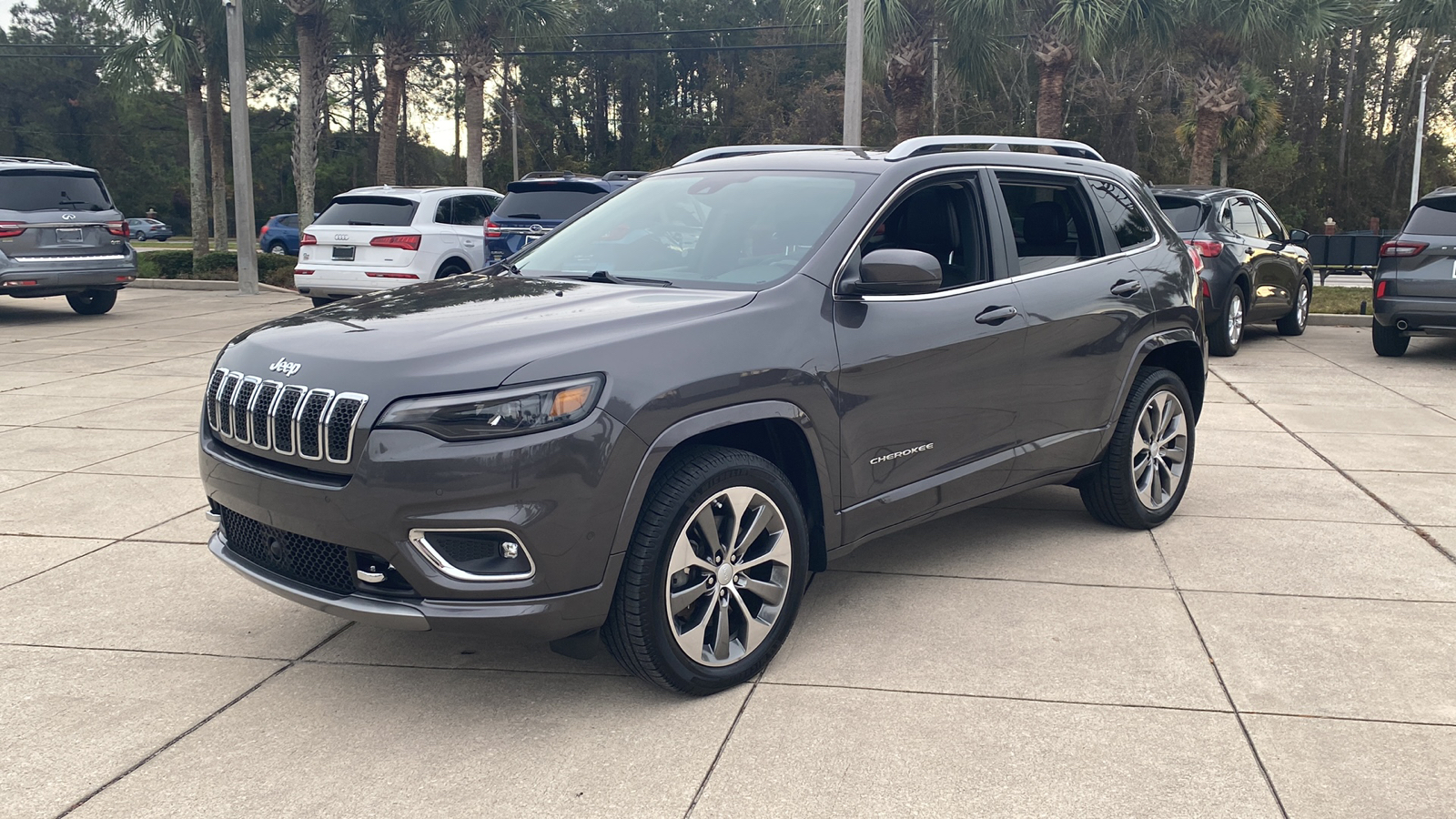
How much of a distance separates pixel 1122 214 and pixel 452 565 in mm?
3758

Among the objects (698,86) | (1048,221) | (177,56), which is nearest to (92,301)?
(177,56)

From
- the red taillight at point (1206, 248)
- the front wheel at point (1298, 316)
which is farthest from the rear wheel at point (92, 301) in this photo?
the front wheel at point (1298, 316)

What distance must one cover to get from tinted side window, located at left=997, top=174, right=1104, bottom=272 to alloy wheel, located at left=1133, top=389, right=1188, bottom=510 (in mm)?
838

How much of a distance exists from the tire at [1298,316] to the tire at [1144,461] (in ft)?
30.1

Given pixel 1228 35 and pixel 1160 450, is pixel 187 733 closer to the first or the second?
pixel 1160 450

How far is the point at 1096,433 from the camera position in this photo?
5418mm

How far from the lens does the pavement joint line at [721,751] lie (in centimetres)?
321

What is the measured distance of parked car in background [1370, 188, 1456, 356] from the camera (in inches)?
438

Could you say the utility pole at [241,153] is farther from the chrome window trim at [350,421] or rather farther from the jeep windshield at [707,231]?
the chrome window trim at [350,421]

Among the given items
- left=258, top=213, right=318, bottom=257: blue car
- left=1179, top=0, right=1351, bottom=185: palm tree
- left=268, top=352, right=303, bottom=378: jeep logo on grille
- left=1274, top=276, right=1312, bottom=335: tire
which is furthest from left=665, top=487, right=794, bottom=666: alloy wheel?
left=258, top=213, right=318, bottom=257: blue car

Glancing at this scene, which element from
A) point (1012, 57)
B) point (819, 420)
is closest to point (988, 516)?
point (819, 420)

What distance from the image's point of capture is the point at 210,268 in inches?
935

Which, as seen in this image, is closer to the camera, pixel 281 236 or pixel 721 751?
pixel 721 751

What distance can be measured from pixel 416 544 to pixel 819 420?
1.39 metres
